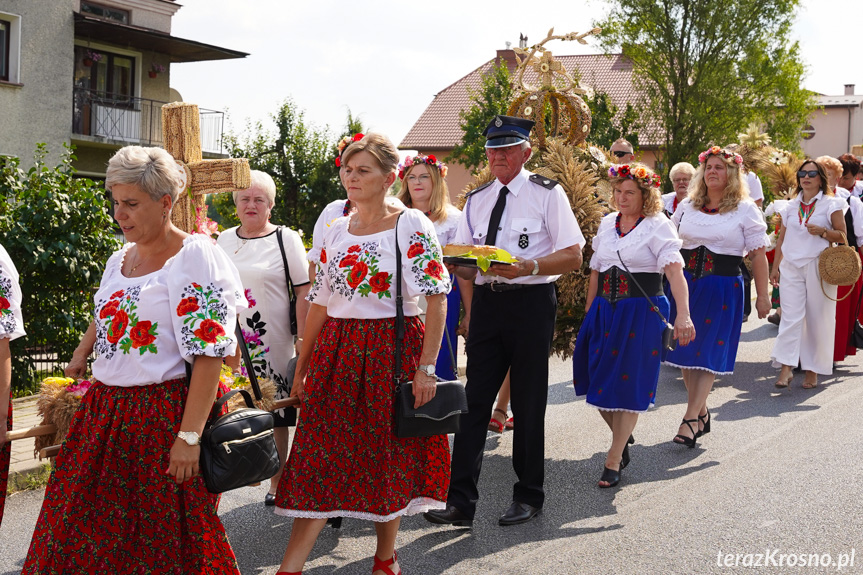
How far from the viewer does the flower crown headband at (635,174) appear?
632 centimetres

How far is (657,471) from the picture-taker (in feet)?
21.3

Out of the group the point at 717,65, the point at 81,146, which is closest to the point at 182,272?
the point at 81,146

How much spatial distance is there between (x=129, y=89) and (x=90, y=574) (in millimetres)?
23787

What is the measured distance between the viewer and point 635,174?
20.7ft

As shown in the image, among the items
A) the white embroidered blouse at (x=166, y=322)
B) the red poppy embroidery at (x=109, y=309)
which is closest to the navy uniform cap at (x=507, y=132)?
the white embroidered blouse at (x=166, y=322)

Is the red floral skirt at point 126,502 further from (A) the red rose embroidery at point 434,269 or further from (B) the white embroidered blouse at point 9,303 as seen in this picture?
(A) the red rose embroidery at point 434,269

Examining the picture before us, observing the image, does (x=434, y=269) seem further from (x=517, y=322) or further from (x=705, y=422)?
(x=705, y=422)

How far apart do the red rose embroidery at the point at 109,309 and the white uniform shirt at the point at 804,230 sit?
8.16 meters

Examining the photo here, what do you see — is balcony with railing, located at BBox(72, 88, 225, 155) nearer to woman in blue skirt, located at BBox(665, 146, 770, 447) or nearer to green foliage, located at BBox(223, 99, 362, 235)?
green foliage, located at BBox(223, 99, 362, 235)

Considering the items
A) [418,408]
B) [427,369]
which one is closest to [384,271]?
[427,369]

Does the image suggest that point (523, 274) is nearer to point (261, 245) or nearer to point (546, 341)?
point (546, 341)

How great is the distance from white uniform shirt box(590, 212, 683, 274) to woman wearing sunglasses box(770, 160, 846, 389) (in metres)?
3.86

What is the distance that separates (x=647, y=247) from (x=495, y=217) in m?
1.31

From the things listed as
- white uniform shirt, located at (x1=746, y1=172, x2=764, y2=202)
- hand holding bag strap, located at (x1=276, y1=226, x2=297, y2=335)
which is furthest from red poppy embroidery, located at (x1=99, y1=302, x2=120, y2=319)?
white uniform shirt, located at (x1=746, y1=172, x2=764, y2=202)
